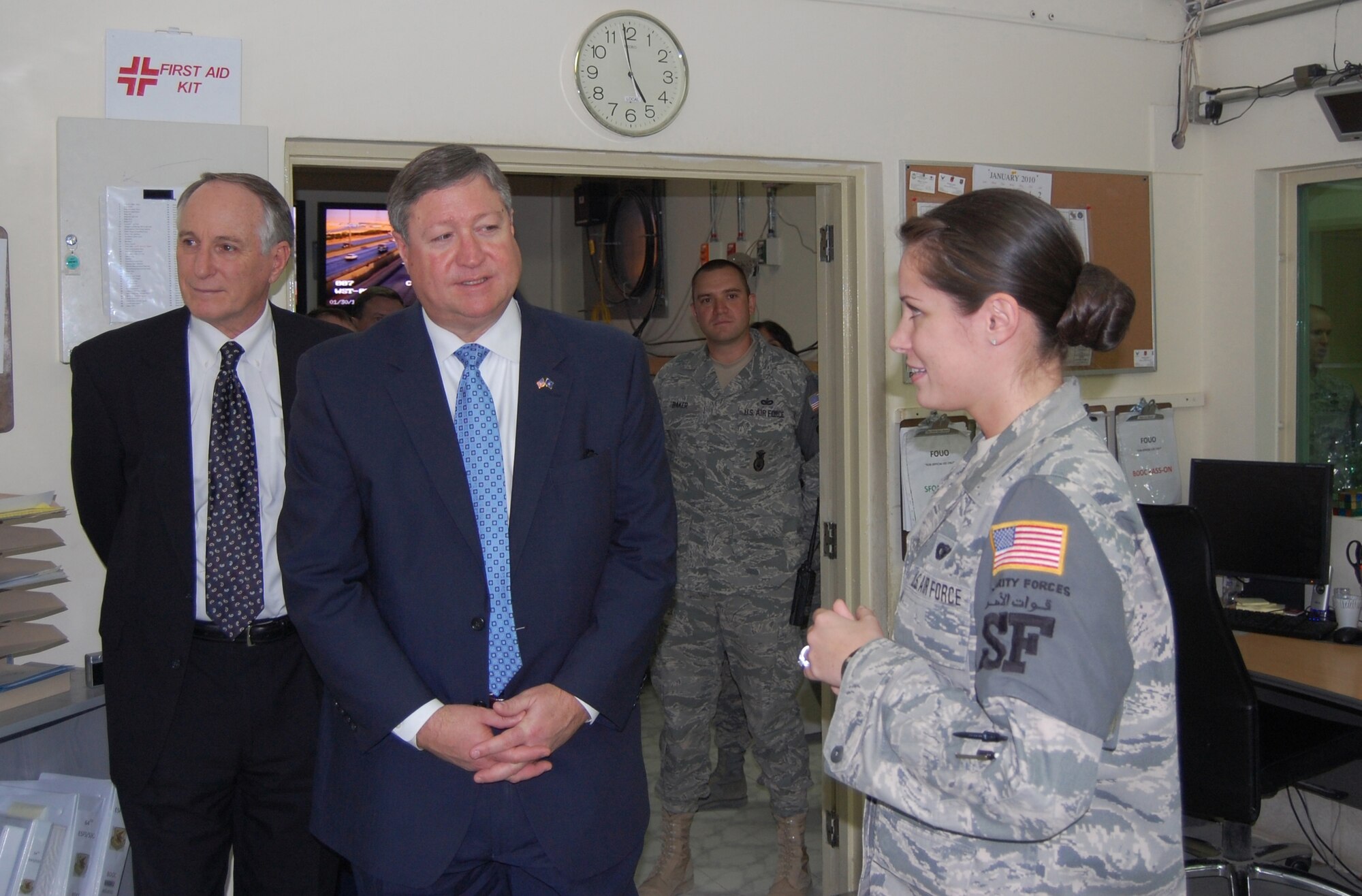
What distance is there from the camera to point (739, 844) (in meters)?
3.56

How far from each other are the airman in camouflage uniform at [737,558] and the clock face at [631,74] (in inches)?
34.2

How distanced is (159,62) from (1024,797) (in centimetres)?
218

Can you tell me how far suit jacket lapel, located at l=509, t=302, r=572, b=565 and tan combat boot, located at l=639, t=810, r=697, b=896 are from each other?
6.33 feet

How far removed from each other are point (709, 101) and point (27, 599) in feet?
6.10

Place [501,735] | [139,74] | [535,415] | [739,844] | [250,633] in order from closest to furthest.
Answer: [501,735], [535,415], [250,633], [139,74], [739,844]

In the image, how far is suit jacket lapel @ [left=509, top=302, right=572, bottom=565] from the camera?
5.16 ft

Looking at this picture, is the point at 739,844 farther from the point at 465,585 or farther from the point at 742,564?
the point at 465,585

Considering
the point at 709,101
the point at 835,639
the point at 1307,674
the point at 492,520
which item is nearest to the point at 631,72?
the point at 709,101

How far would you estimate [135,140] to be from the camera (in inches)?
89.7

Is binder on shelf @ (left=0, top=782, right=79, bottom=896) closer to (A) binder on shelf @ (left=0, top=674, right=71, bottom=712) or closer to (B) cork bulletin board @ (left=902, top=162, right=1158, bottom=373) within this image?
(A) binder on shelf @ (left=0, top=674, right=71, bottom=712)

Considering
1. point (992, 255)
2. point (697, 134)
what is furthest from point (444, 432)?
point (697, 134)

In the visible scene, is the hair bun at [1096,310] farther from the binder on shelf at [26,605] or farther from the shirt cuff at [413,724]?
the binder on shelf at [26,605]

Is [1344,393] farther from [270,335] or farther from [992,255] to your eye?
[270,335]

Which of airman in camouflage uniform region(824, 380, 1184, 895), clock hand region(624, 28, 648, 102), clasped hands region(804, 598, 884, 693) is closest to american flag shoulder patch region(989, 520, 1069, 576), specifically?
airman in camouflage uniform region(824, 380, 1184, 895)
